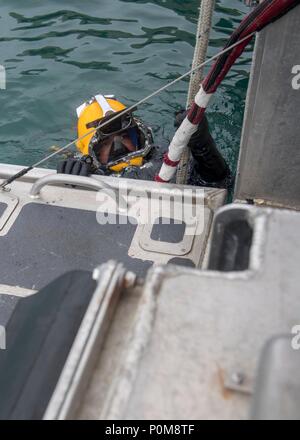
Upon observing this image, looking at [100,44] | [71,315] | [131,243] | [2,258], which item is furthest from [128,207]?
[100,44]

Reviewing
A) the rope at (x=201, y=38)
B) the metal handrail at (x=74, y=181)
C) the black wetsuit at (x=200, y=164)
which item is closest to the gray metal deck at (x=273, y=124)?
the rope at (x=201, y=38)

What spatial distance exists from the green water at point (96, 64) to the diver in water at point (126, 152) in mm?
716

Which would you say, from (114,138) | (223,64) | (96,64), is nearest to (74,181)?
(223,64)

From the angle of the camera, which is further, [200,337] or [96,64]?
[96,64]

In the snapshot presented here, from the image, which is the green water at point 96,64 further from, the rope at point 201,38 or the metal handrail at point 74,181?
the metal handrail at point 74,181

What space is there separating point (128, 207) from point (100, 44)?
12.3 ft

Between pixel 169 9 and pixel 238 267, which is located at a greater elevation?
pixel 169 9

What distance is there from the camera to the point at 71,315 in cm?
125

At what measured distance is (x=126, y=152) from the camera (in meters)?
4.02

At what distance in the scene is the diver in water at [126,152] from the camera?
3.68 metres

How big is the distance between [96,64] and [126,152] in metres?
1.86

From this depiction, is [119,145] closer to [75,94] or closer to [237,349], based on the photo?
[75,94]

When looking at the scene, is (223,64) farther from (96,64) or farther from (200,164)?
(96,64)

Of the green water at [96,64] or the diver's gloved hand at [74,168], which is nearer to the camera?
the diver's gloved hand at [74,168]
